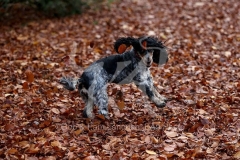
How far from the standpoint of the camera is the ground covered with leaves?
5.55 m

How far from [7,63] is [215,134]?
17.1 ft

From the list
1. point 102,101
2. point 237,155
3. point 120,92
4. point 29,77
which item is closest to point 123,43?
point 102,101

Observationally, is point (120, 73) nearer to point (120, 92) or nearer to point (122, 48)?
point (122, 48)

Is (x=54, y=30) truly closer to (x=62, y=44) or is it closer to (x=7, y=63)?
(x=62, y=44)

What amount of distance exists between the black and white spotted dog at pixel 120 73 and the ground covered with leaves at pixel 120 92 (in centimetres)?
34

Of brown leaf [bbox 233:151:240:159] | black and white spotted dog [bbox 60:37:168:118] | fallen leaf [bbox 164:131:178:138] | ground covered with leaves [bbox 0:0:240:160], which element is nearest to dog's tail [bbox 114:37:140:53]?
black and white spotted dog [bbox 60:37:168:118]

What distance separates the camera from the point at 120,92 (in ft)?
25.0

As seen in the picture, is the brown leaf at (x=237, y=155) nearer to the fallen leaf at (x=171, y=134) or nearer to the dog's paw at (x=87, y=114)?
the fallen leaf at (x=171, y=134)

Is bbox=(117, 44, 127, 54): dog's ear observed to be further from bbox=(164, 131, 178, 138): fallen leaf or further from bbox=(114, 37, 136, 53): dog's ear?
bbox=(164, 131, 178, 138): fallen leaf

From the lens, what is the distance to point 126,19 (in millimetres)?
13219

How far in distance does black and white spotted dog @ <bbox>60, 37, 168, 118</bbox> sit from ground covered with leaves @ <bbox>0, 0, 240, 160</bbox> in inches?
13.4

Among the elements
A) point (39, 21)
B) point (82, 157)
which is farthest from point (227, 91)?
point (39, 21)

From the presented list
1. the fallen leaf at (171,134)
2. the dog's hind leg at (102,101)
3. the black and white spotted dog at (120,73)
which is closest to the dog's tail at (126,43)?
the black and white spotted dog at (120,73)

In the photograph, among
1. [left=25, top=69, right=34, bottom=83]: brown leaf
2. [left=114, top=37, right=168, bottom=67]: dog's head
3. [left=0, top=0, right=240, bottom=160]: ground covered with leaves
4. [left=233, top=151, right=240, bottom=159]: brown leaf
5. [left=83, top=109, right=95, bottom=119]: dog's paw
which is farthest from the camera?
[left=25, top=69, right=34, bottom=83]: brown leaf
